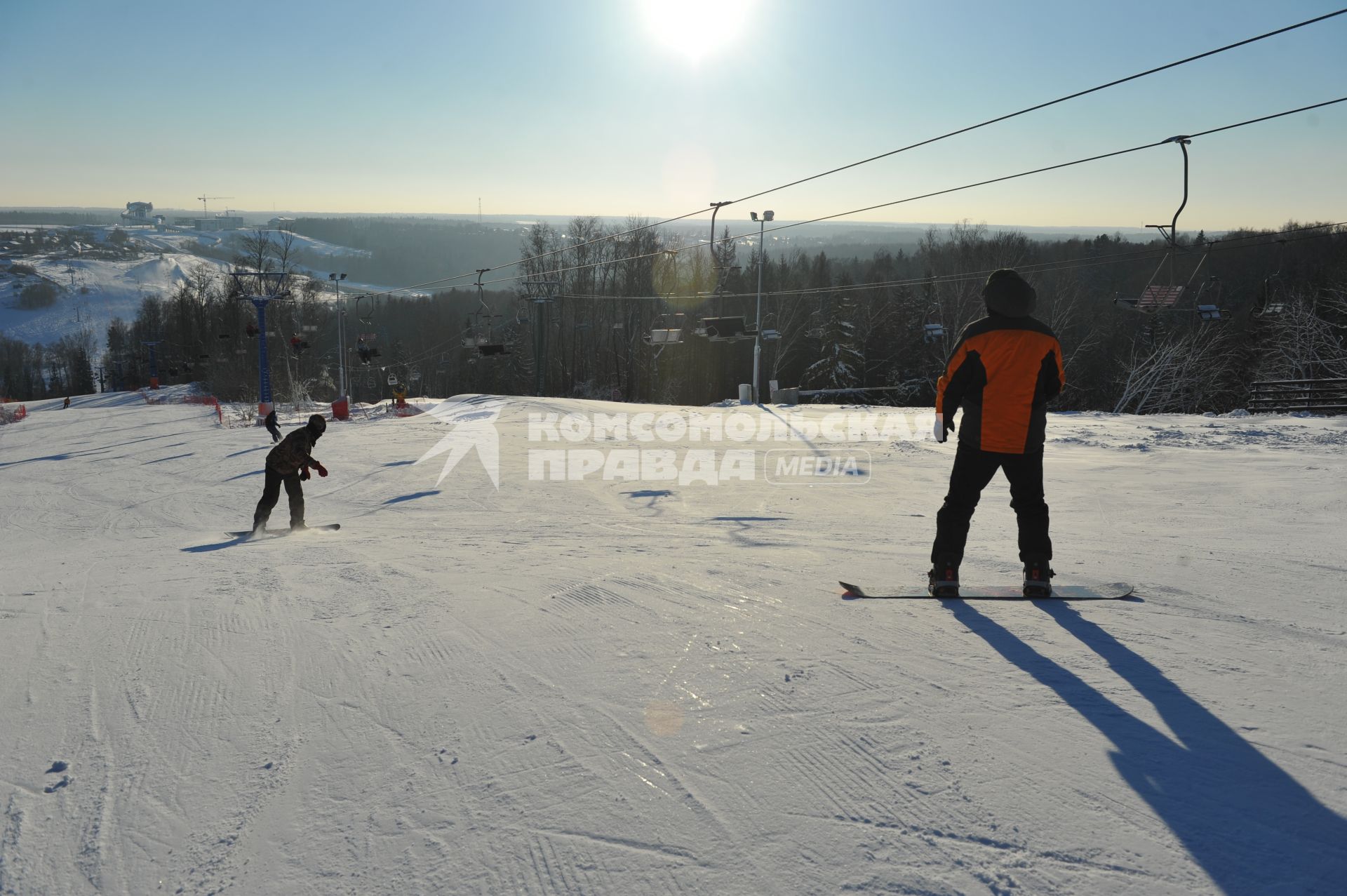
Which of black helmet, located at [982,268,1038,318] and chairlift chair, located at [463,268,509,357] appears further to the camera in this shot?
chairlift chair, located at [463,268,509,357]

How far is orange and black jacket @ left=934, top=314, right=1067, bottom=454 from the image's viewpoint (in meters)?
4.03

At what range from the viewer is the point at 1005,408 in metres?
4.04

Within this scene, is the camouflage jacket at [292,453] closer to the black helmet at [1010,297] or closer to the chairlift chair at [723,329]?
the black helmet at [1010,297]

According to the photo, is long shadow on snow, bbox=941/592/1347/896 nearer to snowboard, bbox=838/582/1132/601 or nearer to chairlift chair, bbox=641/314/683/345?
snowboard, bbox=838/582/1132/601

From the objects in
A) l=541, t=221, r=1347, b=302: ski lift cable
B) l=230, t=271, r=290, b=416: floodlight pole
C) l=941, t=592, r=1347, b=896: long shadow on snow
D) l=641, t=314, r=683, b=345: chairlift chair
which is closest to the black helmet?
l=941, t=592, r=1347, b=896: long shadow on snow

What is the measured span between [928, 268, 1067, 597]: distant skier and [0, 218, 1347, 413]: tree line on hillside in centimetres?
2163

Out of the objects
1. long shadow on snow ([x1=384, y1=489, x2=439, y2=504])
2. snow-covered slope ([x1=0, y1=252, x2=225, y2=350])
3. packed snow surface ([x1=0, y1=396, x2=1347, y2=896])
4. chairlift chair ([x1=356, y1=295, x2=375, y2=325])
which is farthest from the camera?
snow-covered slope ([x1=0, y1=252, x2=225, y2=350])

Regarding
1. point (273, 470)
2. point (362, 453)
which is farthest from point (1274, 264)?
point (273, 470)

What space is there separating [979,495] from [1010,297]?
41.9 inches

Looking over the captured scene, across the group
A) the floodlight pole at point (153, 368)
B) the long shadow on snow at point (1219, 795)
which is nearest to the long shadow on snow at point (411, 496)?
the long shadow on snow at point (1219, 795)

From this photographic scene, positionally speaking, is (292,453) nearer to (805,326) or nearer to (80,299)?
(805,326)

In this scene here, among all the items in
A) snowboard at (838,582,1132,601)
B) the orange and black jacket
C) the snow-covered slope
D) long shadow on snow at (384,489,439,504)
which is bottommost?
long shadow on snow at (384,489,439,504)

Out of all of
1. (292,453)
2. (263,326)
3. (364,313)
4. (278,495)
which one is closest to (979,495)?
(292,453)

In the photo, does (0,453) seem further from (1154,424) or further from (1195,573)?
(1154,424)
